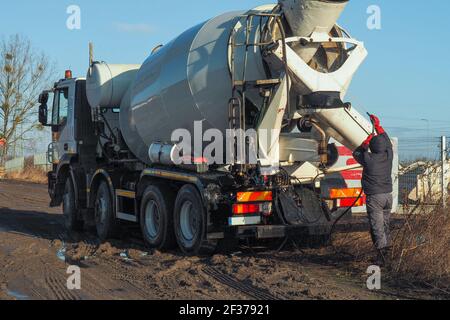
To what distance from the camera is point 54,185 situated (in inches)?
591

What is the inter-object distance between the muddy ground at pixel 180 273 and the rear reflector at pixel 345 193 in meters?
0.81

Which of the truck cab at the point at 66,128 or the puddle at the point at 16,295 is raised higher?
the truck cab at the point at 66,128

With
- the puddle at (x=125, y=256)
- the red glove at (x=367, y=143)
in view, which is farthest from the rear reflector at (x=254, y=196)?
the puddle at (x=125, y=256)

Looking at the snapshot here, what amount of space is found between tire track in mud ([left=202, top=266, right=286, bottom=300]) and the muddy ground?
0.04ft

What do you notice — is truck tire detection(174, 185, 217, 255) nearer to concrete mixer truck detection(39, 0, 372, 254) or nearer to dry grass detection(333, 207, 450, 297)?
concrete mixer truck detection(39, 0, 372, 254)

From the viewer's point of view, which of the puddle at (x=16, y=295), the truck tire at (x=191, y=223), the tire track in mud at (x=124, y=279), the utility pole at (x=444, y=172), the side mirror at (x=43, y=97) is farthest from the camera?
the side mirror at (x=43, y=97)

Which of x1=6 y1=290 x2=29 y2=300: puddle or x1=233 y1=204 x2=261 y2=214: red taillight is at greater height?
x1=233 y1=204 x2=261 y2=214: red taillight

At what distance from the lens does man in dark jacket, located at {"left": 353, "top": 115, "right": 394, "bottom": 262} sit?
8234mm

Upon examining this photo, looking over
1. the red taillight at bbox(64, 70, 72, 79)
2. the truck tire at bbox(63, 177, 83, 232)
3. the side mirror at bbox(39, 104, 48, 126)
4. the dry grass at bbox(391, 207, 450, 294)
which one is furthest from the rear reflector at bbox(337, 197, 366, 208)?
the side mirror at bbox(39, 104, 48, 126)

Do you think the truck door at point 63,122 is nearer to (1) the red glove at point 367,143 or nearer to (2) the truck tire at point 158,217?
(2) the truck tire at point 158,217

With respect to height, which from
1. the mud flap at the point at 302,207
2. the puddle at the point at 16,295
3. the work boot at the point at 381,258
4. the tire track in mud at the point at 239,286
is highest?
the mud flap at the point at 302,207

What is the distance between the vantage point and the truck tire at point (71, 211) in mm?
13836

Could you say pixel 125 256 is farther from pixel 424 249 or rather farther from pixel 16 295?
pixel 424 249

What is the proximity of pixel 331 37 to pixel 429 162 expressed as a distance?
3002mm
